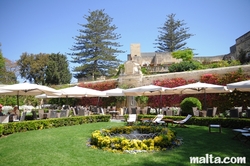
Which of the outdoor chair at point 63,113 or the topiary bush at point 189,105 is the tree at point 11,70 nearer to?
the outdoor chair at point 63,113

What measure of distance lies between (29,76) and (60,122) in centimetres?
3342

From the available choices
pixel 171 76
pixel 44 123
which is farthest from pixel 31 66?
pixel 44 123

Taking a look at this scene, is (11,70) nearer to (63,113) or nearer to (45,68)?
(45,68)

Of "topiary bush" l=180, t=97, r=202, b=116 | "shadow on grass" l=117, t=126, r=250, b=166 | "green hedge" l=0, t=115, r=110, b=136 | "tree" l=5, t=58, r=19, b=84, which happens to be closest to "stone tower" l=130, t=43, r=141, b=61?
"tree" l=5, t=58, r=19, b=84

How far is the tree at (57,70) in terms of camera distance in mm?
37625

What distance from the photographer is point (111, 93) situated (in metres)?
16.1

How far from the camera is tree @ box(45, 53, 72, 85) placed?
3762cm

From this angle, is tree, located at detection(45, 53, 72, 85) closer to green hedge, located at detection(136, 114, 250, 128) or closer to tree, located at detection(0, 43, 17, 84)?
tree, located at detection(0, 43, 17, 84)

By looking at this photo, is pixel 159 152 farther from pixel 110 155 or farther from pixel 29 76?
pixel 29 76

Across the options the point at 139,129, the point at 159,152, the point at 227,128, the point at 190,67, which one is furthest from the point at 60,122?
the point at 190,67

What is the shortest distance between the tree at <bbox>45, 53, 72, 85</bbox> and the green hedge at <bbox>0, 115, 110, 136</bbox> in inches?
1067

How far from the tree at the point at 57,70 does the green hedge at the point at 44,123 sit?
1067 inches

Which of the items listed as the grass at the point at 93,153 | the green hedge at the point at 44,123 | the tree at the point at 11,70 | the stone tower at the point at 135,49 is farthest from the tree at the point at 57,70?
the grass at the point at 93,153

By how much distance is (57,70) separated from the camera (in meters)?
38.7
